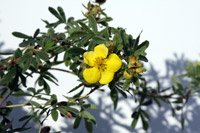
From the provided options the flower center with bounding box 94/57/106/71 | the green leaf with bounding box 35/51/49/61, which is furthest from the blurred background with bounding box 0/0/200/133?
the flower center with bounding box 94/57/106/71

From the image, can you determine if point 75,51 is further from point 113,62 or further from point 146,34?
point 146,34

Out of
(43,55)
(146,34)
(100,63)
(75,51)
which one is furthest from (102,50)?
(146,34)

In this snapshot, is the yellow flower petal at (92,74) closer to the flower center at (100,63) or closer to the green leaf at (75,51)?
the flower center at (100,63)

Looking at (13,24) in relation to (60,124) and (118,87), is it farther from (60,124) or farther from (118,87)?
(118,87)

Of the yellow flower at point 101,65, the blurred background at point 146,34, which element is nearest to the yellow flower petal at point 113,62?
the yellow flower at point 101,65

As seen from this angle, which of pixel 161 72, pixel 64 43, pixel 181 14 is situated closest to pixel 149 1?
pixel 181 14

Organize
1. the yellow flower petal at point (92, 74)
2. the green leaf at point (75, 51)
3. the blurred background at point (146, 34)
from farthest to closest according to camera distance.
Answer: the blurred background at point (146, 34), the green leaf at point (75, 51), the yellow flower petal at point (92, 74)

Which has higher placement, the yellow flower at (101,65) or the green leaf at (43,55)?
the green leaf at (43,55)

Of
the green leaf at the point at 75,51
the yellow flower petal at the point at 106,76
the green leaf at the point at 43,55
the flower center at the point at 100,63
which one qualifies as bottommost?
the yellow flower petal at the point at 106,76
